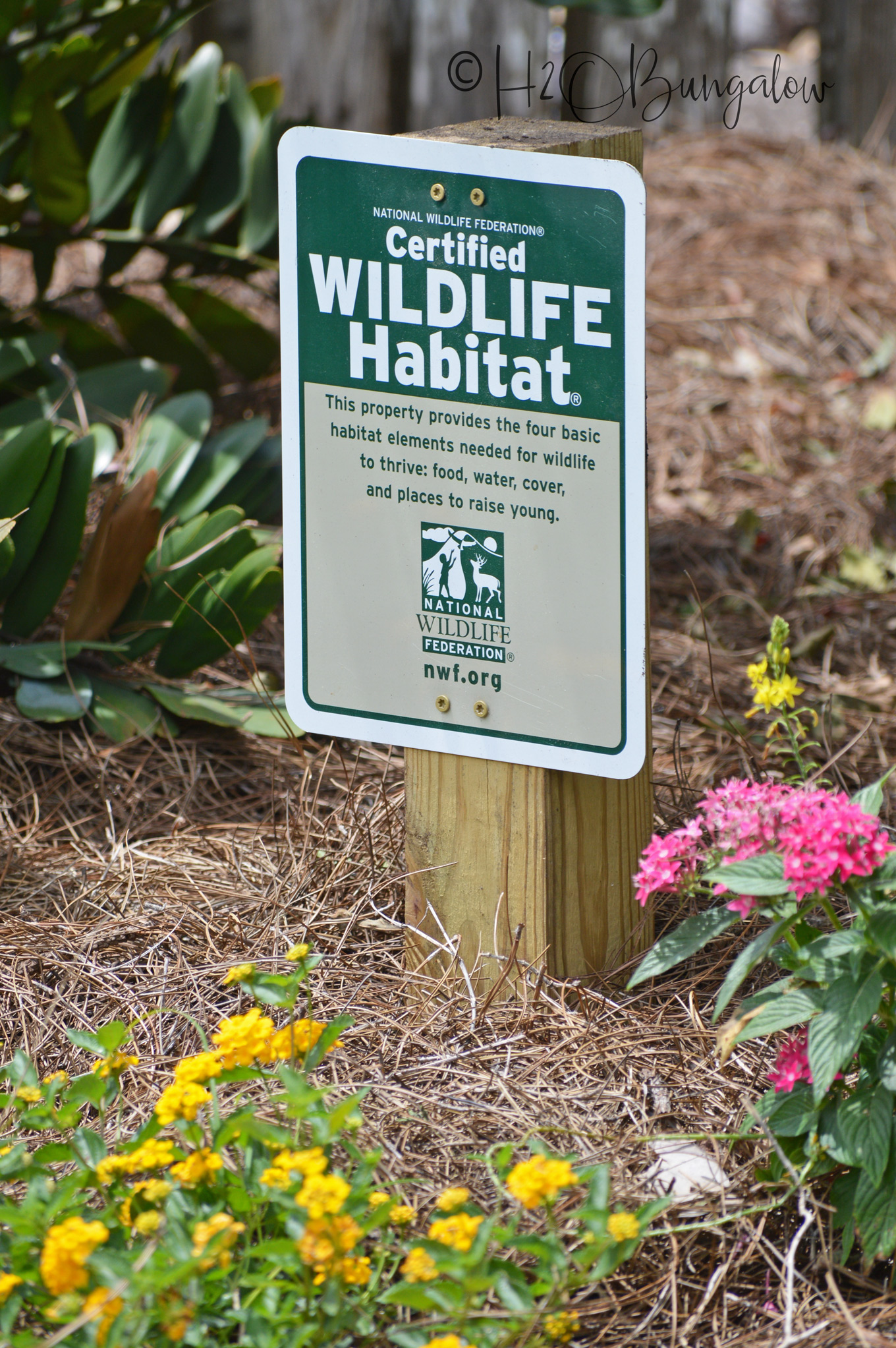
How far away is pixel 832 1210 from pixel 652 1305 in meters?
Answer: 0.20

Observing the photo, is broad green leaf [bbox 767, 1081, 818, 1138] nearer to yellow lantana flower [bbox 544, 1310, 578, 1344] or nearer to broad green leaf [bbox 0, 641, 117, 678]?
yellow lantana flower [bbox 544, 1310, 578, 1344]

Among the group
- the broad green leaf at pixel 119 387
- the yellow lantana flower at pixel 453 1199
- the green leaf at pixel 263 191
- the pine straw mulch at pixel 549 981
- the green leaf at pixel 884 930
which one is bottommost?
the pine straw mulch at pixel 549 981

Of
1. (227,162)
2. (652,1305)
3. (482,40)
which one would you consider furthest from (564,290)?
(482,40)

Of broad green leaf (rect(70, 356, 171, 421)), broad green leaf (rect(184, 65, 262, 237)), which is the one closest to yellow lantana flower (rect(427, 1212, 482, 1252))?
broad green leaf (rect(70, 356, 171, 421))

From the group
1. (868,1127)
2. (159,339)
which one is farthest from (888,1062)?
(159,339)

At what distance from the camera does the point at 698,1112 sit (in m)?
1.59

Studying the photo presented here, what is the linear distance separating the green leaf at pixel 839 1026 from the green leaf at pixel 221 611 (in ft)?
4.44

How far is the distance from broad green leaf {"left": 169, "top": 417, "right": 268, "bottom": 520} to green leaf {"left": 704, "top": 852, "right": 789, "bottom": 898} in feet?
5.49

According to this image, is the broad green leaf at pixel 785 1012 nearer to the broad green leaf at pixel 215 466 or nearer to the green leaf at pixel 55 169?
the broad green leaf at pixel 215 466

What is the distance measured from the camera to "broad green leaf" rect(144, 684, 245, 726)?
244cm

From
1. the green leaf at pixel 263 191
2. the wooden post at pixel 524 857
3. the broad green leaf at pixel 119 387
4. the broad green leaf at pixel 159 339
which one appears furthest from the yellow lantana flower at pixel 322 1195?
the broad green leaf at pixel 159 339

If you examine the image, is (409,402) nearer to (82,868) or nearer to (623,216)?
(623,216)

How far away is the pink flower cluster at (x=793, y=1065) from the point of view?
141 centimetres

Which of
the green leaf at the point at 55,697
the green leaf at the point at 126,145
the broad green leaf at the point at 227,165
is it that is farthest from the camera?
the broad green leaf at the point at 227,165
